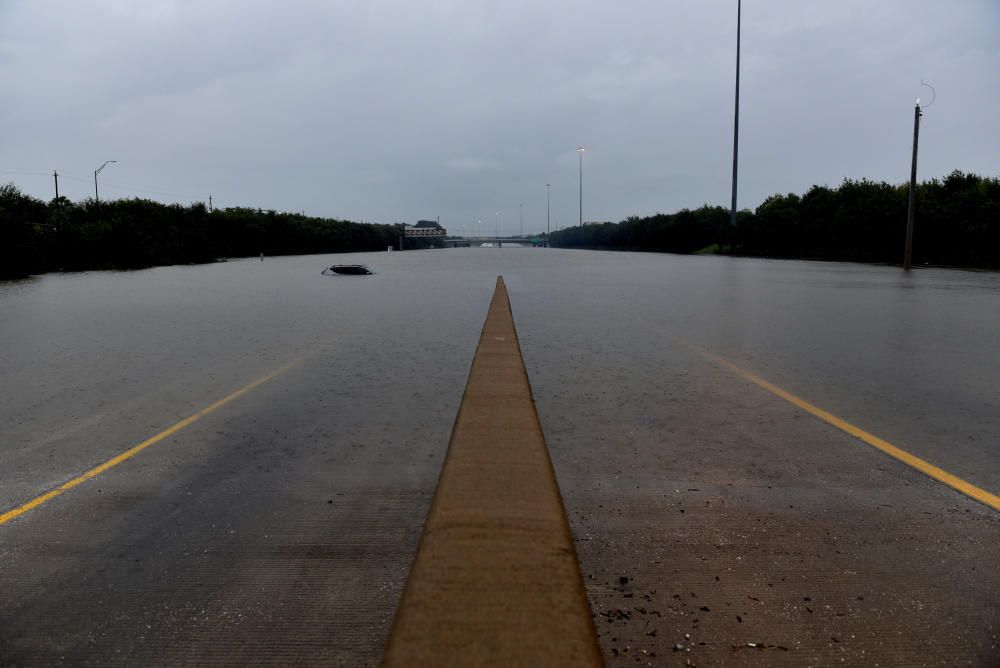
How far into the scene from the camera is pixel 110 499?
4.07m

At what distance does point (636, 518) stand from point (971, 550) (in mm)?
1658

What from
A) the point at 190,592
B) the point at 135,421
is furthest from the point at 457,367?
the point at 190,592

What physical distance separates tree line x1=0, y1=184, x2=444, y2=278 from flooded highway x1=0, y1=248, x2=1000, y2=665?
3454 cm

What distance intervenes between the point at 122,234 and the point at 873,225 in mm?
60178

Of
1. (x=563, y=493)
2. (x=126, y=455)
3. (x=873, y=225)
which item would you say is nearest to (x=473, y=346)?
(x=126, y=455)

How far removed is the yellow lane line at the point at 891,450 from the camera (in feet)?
13.3

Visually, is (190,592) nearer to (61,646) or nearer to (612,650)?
(61,646)

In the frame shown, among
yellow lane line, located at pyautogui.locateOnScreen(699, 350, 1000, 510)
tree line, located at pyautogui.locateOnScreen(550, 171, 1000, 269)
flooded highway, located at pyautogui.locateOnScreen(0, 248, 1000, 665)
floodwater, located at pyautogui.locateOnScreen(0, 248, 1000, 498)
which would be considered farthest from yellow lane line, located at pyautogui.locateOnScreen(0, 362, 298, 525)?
tree line, located at pyautogui.locateOnScreen(550, 171, 1000, 269)

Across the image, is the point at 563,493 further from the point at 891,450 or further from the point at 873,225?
the point at 873,225

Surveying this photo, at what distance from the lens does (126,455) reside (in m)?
4.98

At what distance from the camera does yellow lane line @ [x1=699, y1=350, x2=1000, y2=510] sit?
13.3 ft

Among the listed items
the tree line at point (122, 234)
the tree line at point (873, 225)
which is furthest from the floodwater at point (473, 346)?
the tree line at point (873, 225)

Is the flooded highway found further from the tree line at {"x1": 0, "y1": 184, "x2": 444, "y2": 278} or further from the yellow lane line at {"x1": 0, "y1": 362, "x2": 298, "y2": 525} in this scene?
the tree line at {"x1": 0, "y1": 184, "x2": 444, "y2": 278}

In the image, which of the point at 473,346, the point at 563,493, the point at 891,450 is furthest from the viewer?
the point at 473,346
